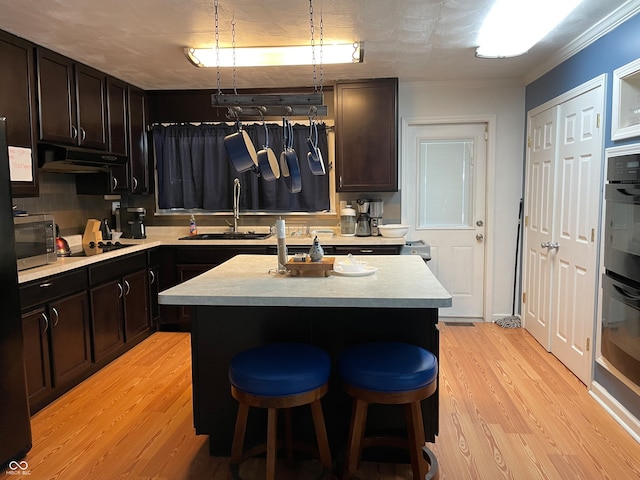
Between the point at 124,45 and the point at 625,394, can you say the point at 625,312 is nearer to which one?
the point at 625,394

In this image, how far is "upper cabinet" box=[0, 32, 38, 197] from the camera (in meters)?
2.90

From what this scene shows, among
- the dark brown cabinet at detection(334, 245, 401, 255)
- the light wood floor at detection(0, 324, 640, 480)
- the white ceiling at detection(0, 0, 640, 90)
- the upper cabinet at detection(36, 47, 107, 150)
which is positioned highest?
the white ceiling at detection(0, 0, 640, 90)

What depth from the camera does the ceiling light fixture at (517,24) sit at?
2691mm

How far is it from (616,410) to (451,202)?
242cm

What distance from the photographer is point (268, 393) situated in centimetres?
184

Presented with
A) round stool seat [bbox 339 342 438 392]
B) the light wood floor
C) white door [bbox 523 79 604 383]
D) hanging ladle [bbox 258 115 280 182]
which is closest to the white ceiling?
white door [bbox 523 79 604 383]

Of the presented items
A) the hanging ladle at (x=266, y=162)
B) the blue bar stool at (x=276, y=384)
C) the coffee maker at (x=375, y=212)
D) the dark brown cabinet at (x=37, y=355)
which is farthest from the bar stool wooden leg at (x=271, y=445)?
the coffee maker at (x=375, y=212)

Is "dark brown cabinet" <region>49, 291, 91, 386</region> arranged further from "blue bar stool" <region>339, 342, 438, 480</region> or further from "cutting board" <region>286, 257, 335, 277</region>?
"blue bar stool" <region>339, 342, 438, 480</region>

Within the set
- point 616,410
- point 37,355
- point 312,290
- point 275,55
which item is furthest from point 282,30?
point 616,410

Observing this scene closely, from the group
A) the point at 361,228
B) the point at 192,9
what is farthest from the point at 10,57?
the point at 361,228

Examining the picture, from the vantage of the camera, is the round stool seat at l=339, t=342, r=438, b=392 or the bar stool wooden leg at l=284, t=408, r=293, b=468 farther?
the bar stool wooden leg at l=284, t=408, r=293, b=468

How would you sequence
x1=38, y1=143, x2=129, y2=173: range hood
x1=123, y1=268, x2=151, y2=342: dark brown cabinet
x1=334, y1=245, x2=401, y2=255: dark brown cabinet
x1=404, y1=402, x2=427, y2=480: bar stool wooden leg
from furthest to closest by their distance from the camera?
1. x1=334, y1=245, x2=401, y2=255: dark brown cabinet
2. x1=123, y1=268, x2=151, y2=342: dark brown cabinet
3. x1=38, y1=143, x2=129, y2=173: range hood
4. x1=404, y1=402, x2=427, y2=480: bar stool wooden leg

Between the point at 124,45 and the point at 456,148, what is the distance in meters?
3.03

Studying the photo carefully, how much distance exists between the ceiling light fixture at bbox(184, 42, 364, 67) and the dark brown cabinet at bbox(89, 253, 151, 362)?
168 centimetres
